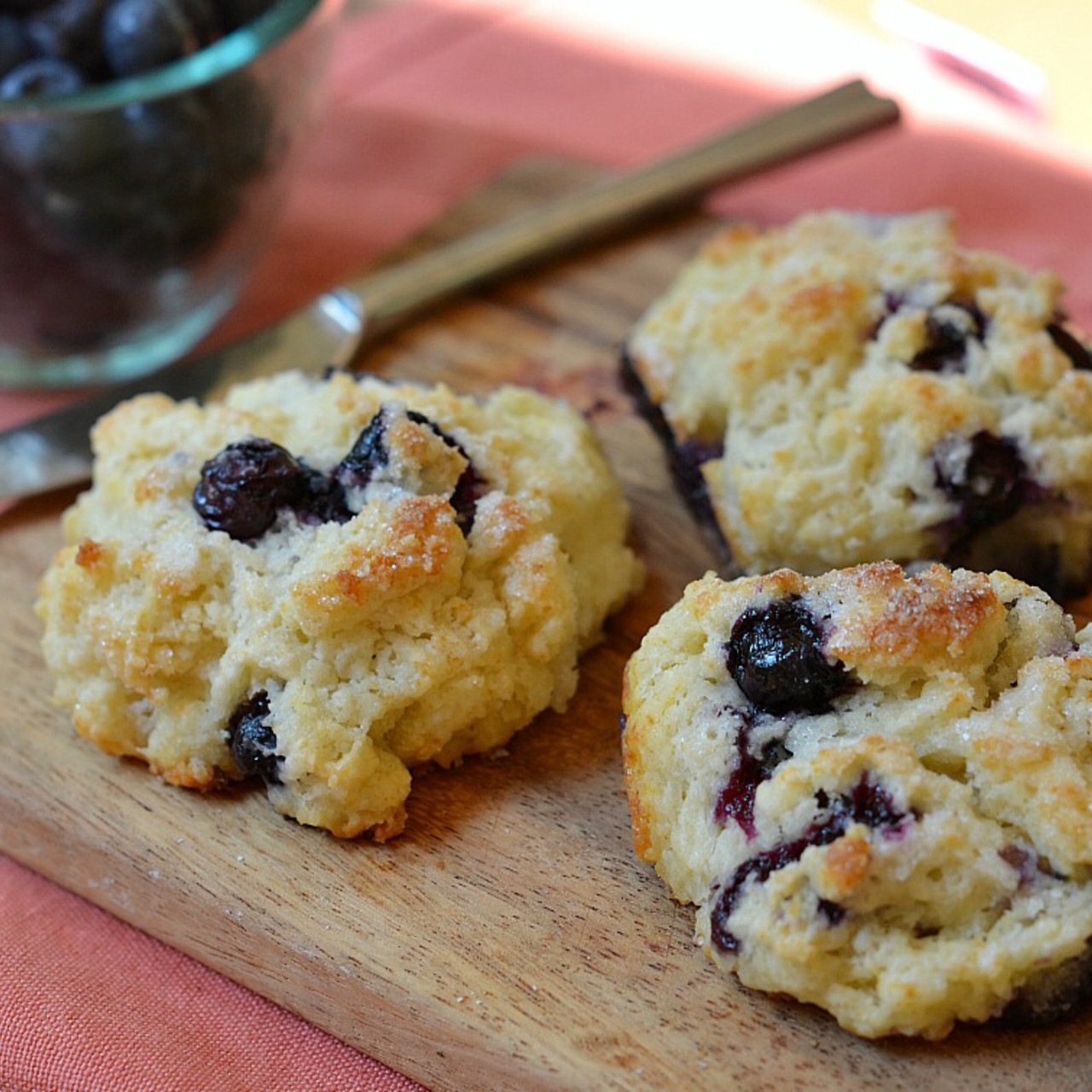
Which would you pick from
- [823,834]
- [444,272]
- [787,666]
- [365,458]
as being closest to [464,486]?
[365,458]

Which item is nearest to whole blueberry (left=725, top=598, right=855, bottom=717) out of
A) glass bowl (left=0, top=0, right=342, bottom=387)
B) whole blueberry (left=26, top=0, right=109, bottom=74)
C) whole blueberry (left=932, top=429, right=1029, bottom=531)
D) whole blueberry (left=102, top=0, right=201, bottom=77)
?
whole blueberry (left=932, top=429, right=1029, bottom=531)

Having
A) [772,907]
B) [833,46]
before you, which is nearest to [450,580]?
[772,907]

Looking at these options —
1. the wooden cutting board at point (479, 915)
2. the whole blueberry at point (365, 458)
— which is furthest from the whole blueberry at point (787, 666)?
the whole blueberry at point (365, 458)

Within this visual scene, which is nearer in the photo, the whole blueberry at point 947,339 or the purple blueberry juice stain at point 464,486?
the purple blueberry juice stain at point 464,486

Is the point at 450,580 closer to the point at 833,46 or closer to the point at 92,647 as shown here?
the point at 92,647

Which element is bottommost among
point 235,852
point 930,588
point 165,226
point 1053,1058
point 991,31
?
point 991,31

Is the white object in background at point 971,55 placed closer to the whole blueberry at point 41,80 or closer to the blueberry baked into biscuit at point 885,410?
the blueberry baked into biscuit at point 885,410
